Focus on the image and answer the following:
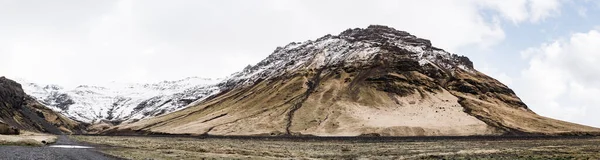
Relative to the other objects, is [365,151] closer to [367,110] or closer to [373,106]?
[367,110]

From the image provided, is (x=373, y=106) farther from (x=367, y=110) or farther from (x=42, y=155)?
(x=42, y=155)

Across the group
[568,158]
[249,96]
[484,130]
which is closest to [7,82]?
[249,96]

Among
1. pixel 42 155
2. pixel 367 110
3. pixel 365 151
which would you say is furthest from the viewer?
pixel 367 110

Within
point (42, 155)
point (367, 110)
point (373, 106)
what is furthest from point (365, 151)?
point (373, 106)

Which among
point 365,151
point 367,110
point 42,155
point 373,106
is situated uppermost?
point 373,106

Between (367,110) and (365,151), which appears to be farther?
(367,110)

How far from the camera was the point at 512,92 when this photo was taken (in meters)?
192

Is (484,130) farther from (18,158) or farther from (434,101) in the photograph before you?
(18,158)

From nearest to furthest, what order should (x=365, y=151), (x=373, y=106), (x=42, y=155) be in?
(x=42, y=155)
(x=365, y=151)
(x=373, y=106)

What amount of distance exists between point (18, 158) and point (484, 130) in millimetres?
113990

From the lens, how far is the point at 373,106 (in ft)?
513

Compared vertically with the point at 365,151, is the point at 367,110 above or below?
above

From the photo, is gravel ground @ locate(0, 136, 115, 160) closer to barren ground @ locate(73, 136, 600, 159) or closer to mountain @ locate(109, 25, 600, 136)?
barren ground @ locate(73, 136, 600, 159)

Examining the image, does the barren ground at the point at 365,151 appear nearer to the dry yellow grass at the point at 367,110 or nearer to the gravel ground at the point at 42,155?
the gravel ground at the point at 42,155
